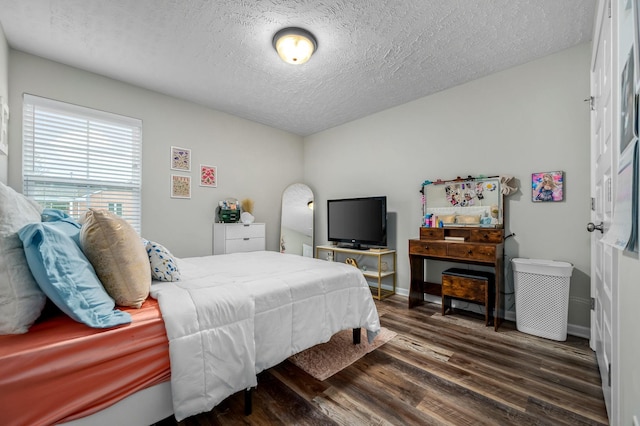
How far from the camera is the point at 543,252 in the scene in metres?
2.61

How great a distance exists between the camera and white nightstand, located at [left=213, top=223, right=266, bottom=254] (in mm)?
3705

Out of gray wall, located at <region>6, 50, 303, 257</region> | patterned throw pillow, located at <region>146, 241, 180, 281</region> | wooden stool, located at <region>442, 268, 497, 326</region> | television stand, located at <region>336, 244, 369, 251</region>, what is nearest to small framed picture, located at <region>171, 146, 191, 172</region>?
gray wall, located at <region>6, 50, 303, 257</region>

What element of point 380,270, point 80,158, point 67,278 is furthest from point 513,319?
point 80,158

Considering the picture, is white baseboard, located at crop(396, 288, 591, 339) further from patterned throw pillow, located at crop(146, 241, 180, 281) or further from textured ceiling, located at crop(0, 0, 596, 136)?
patterned throw pillow, located at crop(146, 241, 180, 281)

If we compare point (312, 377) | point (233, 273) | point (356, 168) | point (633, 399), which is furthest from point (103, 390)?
point (356, 168)

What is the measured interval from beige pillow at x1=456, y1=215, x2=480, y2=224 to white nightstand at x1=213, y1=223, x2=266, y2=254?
8.81ft

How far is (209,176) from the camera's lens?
12.5 ft

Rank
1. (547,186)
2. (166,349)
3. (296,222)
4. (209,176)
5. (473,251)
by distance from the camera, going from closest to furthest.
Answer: (166,349)
(547,186)
(473,251)
(209,176)
(296,222)

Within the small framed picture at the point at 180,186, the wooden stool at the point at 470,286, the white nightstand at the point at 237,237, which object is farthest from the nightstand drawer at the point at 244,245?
the wooden stool at the point at 470,286

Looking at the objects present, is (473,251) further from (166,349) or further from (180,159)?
(180,159)

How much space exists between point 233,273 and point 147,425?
0.95 meters

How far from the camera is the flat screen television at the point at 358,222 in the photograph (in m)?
3.67

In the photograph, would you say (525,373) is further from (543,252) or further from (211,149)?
(211,149)

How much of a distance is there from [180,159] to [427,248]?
326 centimetres
